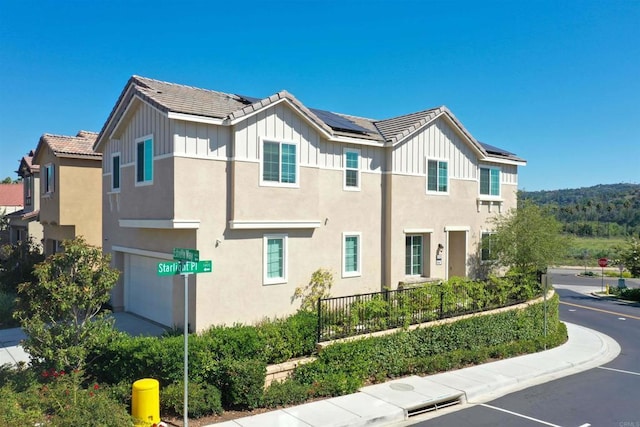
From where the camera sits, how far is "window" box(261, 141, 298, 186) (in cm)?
1341

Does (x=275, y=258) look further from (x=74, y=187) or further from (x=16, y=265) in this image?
(x=16, y=265)

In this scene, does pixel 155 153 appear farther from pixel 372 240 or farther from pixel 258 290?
pixel 372 240

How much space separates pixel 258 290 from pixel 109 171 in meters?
7.83

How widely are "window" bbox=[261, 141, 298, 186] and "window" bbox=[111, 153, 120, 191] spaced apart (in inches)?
237

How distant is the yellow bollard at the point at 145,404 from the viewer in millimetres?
8516

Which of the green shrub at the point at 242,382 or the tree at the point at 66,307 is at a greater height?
the tree at the point at 66,307

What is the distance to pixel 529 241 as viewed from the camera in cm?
1866

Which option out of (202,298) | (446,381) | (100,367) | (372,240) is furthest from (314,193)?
(100,367)

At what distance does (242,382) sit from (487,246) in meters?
14.1

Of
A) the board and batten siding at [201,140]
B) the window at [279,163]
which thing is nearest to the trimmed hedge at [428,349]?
A: the window at [279,163]

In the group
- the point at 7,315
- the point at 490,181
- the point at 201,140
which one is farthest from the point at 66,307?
the point at 490,181

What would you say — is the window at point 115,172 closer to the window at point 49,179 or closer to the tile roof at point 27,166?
the window at point 49,179

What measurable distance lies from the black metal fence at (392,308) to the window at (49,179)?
13.3 metres

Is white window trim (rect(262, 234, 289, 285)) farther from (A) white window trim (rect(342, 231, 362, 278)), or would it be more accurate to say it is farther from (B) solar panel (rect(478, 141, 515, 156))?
(B) solar panel (rect(478, 141, 515, 156))
